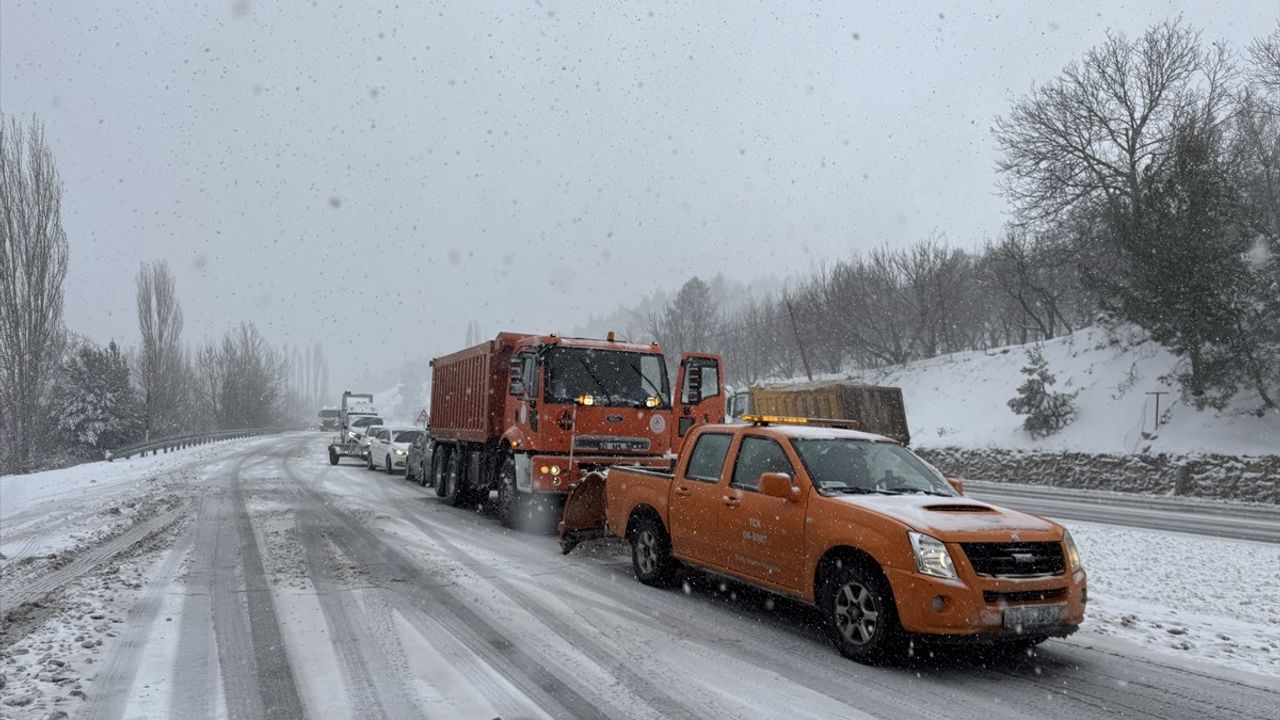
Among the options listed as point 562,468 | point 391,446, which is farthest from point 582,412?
point 391,446

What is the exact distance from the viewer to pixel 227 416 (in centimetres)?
7256

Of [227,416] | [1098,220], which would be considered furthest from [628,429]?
[227,416]

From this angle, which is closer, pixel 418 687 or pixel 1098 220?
pixel 418 687

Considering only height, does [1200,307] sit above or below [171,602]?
above

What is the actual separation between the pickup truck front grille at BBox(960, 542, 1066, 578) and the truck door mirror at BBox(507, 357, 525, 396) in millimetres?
8638

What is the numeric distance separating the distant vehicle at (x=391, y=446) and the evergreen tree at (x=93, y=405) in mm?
35348

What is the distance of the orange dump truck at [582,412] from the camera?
42.8 feet

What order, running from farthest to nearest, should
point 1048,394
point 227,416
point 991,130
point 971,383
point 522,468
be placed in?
point 227,416 < point 971,383 < point 991,130 < point 1048,394 < point 522,468

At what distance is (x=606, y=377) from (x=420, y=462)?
1094 centimetres

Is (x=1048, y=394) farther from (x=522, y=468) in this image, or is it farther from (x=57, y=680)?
(x=57, y=680)

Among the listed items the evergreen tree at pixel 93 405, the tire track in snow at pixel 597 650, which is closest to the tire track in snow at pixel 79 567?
the tire track in snow at pixel 597 650

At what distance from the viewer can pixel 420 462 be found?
75.1ft

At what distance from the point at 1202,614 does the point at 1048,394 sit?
26.9 m

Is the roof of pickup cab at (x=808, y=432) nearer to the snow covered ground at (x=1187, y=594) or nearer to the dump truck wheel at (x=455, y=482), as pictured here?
the snow covered ground at (x=1187, y=594)
